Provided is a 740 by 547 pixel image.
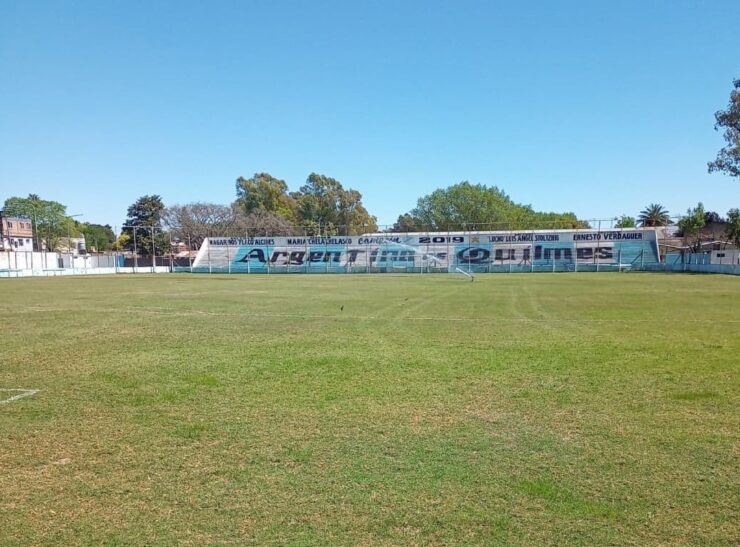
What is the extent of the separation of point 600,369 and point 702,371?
136 cm

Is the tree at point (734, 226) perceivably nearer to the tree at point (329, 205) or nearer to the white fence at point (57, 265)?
the tree at point (329, 205)

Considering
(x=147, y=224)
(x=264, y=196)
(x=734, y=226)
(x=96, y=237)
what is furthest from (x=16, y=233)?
(x=734, y=226)

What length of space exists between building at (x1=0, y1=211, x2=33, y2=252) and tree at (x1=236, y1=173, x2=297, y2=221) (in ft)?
124

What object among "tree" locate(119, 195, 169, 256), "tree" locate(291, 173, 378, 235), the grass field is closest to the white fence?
"tree" locate(119, 195, 169, 256)

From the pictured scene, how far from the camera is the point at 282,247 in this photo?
63.1 m

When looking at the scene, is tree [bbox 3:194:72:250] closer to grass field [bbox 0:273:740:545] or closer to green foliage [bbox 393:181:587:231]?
green foliage [bbox 393:181:587:231]

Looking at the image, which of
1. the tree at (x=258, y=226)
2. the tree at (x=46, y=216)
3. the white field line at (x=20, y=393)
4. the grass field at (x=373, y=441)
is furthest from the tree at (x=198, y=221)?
the white field line at (x=20, y=393)

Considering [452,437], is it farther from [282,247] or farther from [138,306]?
[282,247]

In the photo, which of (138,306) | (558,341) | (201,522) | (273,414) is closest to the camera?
(201,522)

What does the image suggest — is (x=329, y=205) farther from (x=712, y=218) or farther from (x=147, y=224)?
Answer: (x=712, y=218)

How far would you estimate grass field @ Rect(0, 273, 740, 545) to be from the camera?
10.6 feet

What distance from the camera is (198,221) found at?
77438mm

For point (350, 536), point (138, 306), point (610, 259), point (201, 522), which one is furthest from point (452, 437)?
point (610, 259)

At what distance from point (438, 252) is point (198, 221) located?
129 feet
